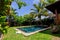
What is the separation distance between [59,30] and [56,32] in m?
0.63

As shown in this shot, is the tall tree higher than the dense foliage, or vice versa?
the tall tree

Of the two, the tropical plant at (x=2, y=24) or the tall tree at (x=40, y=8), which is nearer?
the tropical plant at (x=2, y=24)

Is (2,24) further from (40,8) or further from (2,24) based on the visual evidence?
(40,8)

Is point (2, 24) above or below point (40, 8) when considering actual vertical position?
below

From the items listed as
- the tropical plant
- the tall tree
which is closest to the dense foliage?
the tropical plant

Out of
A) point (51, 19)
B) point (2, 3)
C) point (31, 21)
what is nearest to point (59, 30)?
point (2, 3)

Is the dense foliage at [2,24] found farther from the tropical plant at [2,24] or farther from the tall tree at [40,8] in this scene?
the tall tree at [40,8]

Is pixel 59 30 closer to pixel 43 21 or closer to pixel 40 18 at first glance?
pixel 43 21

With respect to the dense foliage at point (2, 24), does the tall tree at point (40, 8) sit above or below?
above

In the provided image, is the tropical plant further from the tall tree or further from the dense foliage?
the tall tree

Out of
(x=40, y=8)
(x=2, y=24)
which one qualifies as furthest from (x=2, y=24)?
(x=40, y=8)

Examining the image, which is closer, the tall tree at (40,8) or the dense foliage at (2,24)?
the dense foliage at (2,24)

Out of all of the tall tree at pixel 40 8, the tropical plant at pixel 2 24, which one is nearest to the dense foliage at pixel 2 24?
the tropical plant at pixel 2 24

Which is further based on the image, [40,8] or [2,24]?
[40,8]
